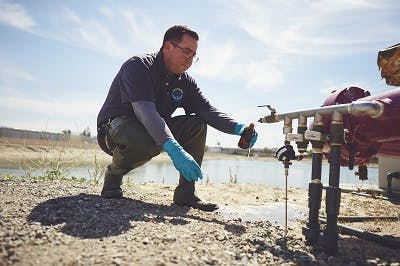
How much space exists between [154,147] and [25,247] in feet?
6.13

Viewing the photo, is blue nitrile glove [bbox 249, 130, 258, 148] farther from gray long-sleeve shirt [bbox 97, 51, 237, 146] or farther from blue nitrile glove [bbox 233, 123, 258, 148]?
gray long-sleeve shirt [bbox 97, 51, 237, 146]

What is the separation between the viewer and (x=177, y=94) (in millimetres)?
4207

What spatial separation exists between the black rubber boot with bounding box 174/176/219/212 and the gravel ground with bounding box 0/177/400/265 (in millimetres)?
285

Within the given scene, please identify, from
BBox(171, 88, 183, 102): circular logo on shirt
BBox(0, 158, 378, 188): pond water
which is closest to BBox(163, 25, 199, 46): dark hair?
BBox(171, 88, 183, 102): circular logo on shirt

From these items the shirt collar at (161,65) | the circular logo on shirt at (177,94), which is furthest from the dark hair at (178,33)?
the circular logo on shirt at (177,94)

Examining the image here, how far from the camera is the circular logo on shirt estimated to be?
13.7 ft

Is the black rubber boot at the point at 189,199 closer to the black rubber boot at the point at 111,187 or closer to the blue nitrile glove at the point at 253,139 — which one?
the black rubber boot at the point at 111,187

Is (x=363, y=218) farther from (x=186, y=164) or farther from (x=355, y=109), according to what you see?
(x=186, y=164)

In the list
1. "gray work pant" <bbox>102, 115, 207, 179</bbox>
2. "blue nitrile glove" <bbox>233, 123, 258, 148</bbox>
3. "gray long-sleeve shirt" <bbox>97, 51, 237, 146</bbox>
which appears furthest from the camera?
"blue nitrile glove" <bbox>233, 123, 258, 148</bbox>

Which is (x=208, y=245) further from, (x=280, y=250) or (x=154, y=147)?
(x=154, y=147)

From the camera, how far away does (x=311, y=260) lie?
228cm

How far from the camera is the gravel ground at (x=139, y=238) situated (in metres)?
1.96

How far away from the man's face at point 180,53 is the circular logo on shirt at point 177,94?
0.32m

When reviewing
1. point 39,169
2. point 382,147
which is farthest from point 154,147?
point 39,169
